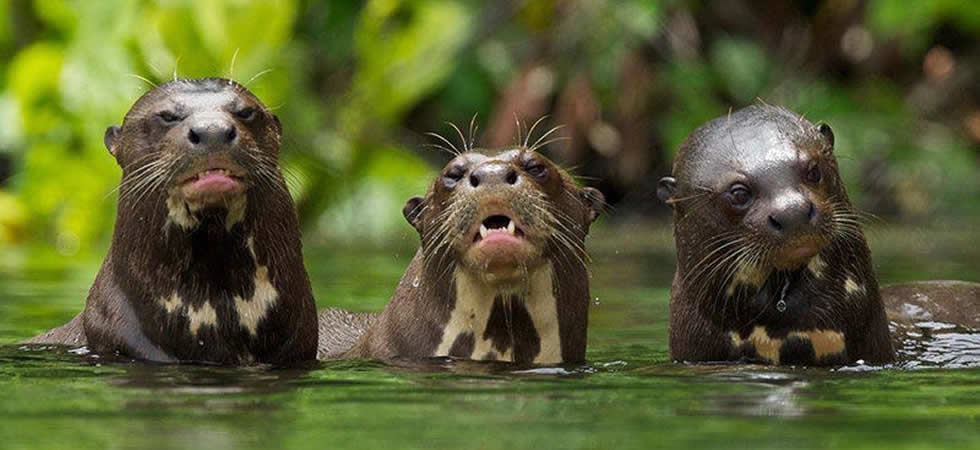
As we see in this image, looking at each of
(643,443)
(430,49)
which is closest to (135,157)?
(643,443)

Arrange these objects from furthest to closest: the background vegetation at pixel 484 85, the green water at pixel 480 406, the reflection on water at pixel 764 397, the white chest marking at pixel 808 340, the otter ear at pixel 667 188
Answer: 1. the background vegetation at pixel 484 85
2. the otter ear at pixel 667 188
3. the white chest marking at pixel 808 340
4. the reflection on water at pixel 764 397
5. the green water at pixel 480 406

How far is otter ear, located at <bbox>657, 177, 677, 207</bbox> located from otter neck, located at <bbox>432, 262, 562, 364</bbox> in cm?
40

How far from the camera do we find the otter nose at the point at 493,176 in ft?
17.1

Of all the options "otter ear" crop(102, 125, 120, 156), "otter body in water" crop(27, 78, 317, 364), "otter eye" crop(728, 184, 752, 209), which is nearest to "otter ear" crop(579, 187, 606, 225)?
"otter eye" crop(728, 184, 752, 209)

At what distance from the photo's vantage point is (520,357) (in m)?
5.45

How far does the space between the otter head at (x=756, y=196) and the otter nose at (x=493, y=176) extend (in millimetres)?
511

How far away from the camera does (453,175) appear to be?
544cm

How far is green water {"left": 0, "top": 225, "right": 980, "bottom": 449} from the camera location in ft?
12.5

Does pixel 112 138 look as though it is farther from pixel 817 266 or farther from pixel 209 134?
pixel 817 266

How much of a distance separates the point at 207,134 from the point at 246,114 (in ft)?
0.92

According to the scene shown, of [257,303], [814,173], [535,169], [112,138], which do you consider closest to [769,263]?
[814,173]

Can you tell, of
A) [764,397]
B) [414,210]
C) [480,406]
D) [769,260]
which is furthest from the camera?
[414,210]

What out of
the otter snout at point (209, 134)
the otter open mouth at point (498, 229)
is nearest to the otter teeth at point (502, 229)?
the otter open mouth at point (498, 229)

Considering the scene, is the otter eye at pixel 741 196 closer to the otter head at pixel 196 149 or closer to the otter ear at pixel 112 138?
the otter head at pixel 196 149
